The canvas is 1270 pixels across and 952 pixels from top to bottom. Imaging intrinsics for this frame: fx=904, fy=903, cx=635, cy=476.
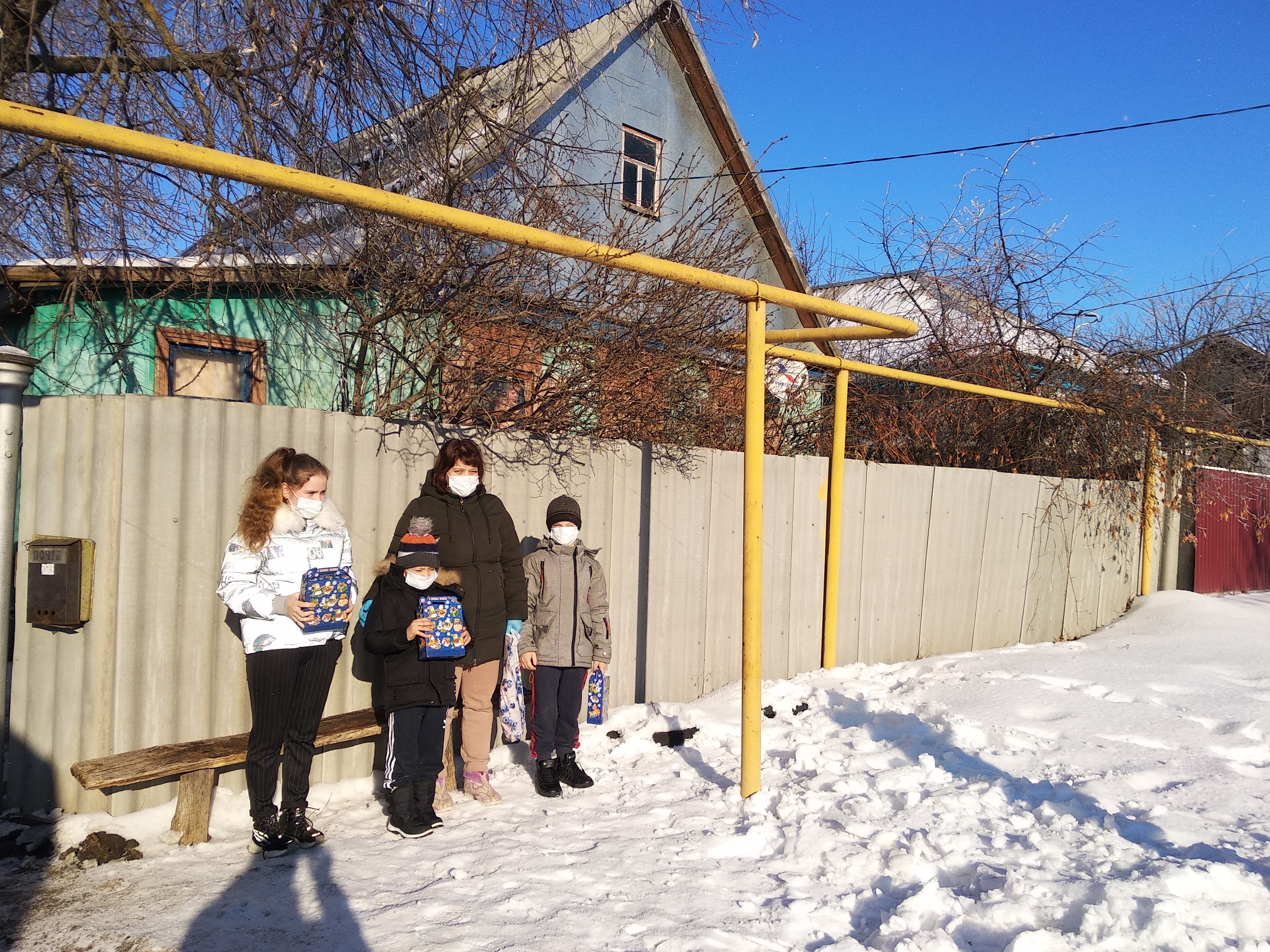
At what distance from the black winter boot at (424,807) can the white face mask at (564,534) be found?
4.17 ft

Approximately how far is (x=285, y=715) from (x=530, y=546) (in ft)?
5.45

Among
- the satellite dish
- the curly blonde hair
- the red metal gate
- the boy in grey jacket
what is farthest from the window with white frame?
the curly blonde hair

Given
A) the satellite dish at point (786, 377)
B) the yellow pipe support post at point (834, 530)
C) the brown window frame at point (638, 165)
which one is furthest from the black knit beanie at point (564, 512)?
the brown window frame at point (638, 165)

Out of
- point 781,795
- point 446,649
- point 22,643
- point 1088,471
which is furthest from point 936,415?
point 22,643

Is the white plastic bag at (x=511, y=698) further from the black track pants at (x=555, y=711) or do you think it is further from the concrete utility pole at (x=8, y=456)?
the concrete utility pole at (x=8, y=456)

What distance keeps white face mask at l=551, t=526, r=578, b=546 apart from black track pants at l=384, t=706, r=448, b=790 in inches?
39.3

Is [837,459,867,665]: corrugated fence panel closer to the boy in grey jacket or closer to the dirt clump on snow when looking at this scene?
the boy in grey jacket

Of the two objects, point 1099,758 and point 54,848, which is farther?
point 1099,758

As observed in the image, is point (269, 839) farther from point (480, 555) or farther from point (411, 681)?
point (480, 555)

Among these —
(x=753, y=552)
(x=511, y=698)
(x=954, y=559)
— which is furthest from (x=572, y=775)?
(x=954, y=559)

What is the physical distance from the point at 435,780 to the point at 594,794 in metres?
0.77

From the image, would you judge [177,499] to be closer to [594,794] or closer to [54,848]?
[54,848]

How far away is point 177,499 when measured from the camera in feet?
11.9

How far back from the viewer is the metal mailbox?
134 inches
